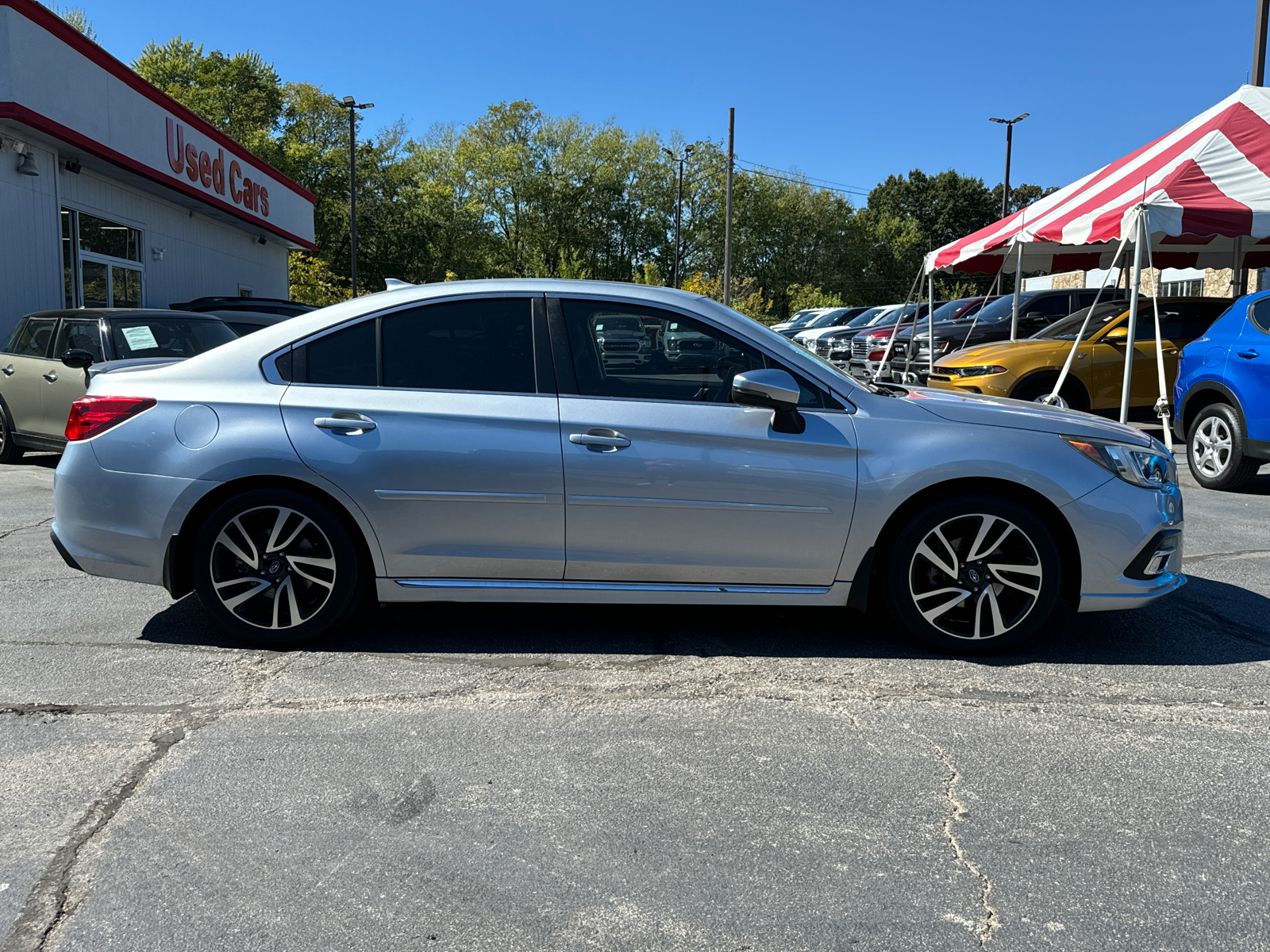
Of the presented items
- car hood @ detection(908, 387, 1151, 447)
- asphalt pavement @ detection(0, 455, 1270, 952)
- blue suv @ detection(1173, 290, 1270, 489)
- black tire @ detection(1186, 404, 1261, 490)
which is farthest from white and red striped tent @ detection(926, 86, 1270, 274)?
asphalt pavement @ detection(0, 455, 1270, 952)

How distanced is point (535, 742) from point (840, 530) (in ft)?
5.03

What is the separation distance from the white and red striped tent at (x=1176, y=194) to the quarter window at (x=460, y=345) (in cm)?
764

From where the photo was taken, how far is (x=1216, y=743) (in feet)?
11.4

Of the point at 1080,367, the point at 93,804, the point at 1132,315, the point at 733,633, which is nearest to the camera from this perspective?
the point at 93,804

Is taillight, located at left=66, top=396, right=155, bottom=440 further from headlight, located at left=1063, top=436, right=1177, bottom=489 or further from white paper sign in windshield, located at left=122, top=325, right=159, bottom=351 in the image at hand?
white paper sign in windshield, located at left=122, top=325, right=159, bottom=351

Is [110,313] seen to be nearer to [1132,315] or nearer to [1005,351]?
[1132,315]

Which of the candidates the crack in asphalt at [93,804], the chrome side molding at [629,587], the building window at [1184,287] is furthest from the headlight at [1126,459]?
the building window at [1184,287]

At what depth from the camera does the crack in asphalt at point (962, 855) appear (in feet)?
7.85

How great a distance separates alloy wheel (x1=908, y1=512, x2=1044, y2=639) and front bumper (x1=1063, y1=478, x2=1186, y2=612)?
0.21m

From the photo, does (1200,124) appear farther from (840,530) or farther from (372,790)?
(372,790)

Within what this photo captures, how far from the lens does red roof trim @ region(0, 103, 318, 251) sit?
12.1 meters

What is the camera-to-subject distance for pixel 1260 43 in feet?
57.1

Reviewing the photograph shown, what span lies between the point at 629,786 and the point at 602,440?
149 cm

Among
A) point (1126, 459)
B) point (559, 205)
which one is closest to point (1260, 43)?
point (1126, 459)
